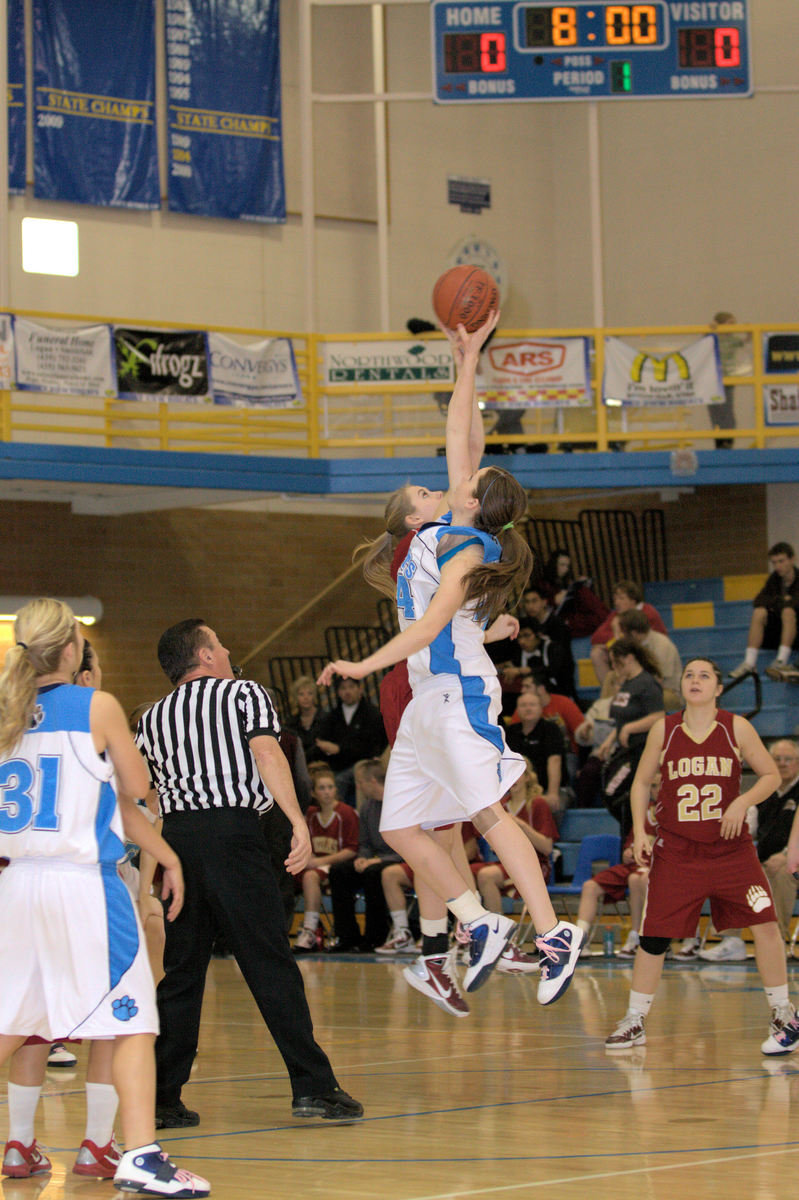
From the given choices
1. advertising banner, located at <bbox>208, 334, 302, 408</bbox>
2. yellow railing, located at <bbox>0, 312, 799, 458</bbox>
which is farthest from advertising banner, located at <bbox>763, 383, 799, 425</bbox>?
advertising banner, located at <bbox>208, 334, 302, 408</bbox>

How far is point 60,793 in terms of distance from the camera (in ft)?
13.8

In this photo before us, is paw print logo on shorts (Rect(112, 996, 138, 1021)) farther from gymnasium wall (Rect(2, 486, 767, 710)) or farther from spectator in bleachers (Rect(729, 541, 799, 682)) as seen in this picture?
gymnasium wall (Rect(2, 486, 767, 710))

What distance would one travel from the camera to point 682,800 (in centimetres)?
671

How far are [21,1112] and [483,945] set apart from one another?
179cm

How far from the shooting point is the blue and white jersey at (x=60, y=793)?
13.8 ft

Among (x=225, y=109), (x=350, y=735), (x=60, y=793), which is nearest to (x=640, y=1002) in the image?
(x=60, y=793)

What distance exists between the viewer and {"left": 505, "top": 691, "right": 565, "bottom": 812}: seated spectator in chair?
1210cm

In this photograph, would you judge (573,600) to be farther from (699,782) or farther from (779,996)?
(779,996)

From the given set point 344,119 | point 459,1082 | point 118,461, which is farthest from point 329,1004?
point 344,119

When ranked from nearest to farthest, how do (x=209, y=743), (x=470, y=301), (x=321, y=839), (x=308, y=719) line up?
(x=209, y=743)
(x=470, y=301)
(x=321, y=839)
(x=308, y=719)

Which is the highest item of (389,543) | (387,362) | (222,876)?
(387,362)

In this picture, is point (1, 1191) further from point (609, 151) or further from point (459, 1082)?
point (609, 151)

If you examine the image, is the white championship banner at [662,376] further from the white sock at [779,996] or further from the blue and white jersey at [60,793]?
the blue and white jersey at [60,793]

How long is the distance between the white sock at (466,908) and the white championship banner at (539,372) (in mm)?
9168
